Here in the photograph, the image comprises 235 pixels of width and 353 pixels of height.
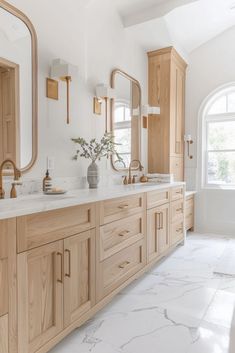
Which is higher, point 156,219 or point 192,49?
point 192,49

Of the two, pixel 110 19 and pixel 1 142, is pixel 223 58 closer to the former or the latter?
pixel 110 19

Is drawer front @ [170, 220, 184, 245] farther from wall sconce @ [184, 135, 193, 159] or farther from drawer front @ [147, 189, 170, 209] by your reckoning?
wall sconce @ [184, 135, 193, 159]

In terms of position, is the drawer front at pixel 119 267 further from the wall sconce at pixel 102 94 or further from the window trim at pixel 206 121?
the window trim at pixel 206 121

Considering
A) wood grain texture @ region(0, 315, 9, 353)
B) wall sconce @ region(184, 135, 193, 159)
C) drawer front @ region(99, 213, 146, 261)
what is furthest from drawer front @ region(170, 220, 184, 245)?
wood grain texture @ region(0, 315, 9, 353)

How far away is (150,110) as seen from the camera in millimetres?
3904

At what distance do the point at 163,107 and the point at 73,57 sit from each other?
72.3 inches

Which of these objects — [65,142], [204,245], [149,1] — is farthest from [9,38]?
[204,245]

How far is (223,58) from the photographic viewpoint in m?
4.34

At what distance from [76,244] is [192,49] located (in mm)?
4013

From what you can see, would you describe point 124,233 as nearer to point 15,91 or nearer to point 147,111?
point 15,91

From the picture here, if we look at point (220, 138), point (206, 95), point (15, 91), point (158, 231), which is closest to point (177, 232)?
point (158, 231)

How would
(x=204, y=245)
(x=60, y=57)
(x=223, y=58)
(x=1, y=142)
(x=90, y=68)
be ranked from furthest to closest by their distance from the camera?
(x=223, y=58) < (x=204, y=245) < (x=90, y=68) < (x=60, y=57) < (x=1, y=142)

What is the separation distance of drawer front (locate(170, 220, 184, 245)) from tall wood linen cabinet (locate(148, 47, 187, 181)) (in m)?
0.81

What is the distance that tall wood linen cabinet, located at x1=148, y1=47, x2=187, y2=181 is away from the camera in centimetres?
402
